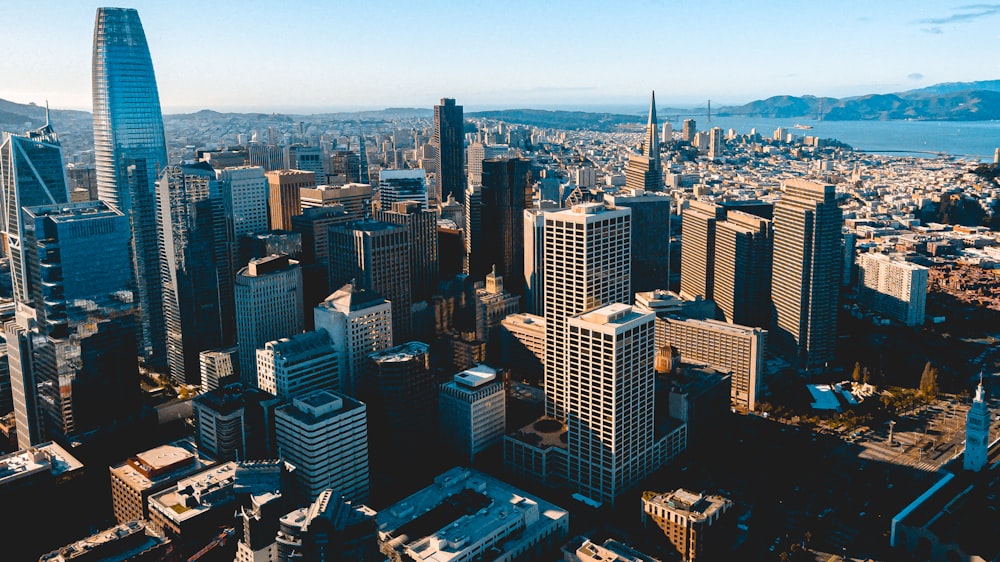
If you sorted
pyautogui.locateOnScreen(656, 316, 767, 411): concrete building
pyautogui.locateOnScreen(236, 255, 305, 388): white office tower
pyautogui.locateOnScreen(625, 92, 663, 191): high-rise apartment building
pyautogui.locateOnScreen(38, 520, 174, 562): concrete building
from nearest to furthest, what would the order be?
pyautogui.locateOnScreen(38, 520, 174, 562): concrete building → pyautogui.locateOnScreen(656, 316, 767, 411): concrete building → pyautogui.locateOnScreen(236, 255, 305, 388): white office tower → pyautogui.locateOnScreen(625, 92, 663, 191): high-rise apartment building

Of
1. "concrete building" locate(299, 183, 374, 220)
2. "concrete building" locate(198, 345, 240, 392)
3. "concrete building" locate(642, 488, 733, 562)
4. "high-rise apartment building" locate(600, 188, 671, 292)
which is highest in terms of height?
"concrete building" locate(299, 183, 374, 220)

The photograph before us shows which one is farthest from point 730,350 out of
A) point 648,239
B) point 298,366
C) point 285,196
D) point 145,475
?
point 285,196

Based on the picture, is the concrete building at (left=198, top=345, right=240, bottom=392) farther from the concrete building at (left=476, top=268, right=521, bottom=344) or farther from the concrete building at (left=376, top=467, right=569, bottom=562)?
the concrete building at (left=376, top=467, right=569, bottom=562)

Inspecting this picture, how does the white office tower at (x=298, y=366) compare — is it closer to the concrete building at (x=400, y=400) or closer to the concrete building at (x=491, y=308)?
the concrete building at (x=400, y=400)

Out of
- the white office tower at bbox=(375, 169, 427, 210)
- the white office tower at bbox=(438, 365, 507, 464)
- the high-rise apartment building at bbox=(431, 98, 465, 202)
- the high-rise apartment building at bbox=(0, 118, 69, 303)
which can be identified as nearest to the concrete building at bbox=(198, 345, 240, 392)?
the white office tower at bbox=(438, 365, 507, 464)

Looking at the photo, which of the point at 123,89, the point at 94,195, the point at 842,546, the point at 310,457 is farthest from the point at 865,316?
the point at 94,195

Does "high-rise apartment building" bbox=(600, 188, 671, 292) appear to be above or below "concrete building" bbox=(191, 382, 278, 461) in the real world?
above

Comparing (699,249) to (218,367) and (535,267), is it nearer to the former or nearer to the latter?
(535,267)
